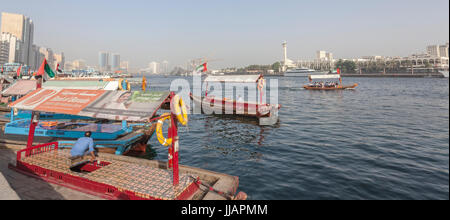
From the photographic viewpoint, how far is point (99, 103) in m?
7.98

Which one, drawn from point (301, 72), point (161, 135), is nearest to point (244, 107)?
point (161, 135)

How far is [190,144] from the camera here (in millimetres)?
17391

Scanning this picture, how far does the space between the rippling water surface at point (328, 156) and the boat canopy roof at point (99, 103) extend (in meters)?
5.54

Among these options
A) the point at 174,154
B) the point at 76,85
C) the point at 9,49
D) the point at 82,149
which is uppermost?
the point at 9,49

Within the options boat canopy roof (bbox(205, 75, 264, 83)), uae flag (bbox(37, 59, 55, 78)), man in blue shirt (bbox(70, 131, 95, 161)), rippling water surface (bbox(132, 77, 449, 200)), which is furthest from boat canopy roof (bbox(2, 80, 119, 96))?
boat canopy roof (bbox(205, 75, 264, 83))

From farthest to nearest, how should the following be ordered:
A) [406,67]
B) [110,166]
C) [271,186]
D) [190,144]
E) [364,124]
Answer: [406,67]
[364,124]
[190,144]
[271,186]
[110,166]

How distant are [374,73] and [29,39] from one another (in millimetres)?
273652

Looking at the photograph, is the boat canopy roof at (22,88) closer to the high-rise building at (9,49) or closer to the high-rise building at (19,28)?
the high-rise building at (9,49)

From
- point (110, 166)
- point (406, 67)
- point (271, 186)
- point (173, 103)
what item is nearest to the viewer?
point (173, 103)

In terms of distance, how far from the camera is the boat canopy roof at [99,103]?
701cm

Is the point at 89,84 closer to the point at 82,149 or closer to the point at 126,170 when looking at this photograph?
the point at 82,149

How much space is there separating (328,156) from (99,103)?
1289 centimetres
